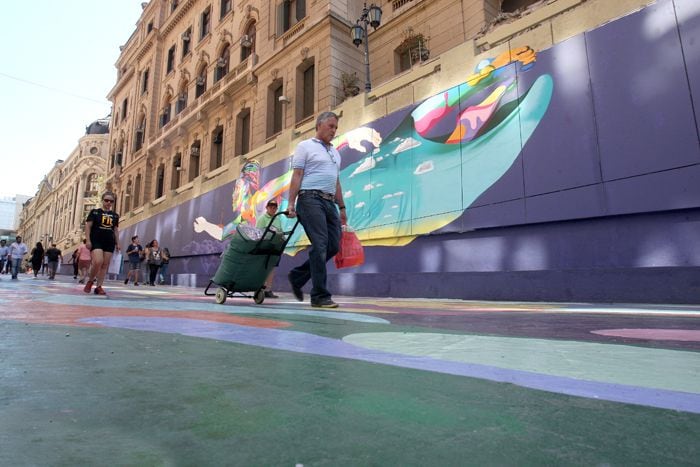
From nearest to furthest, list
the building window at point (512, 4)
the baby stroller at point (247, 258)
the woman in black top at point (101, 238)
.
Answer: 1. the baby stroller at point (247, 258)
2. the woman in black top at point (101, 238)
3. the building window at point (512, 4)

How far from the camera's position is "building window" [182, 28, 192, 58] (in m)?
25.4

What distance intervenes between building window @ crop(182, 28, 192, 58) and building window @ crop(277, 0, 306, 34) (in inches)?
427

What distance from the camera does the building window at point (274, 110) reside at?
17.1m

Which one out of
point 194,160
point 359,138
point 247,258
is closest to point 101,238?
point 247,258

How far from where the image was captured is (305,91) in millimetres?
15953

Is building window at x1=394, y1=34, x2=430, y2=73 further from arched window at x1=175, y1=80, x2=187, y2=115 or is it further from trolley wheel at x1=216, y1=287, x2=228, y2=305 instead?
arched window at x1=175, y1=80, x2=187, y2=115

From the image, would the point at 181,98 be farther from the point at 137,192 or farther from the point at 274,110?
the point at 274,110

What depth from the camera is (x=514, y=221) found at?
7.30 metres

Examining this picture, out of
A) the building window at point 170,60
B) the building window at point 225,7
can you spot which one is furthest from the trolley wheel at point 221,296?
the building window at point 170,60

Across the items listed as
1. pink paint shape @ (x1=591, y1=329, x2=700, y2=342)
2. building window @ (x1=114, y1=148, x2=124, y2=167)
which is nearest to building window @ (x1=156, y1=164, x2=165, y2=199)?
building window @ (x1=114, y1=148, x2=124, y2=167)

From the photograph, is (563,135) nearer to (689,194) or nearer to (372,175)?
(689,194)

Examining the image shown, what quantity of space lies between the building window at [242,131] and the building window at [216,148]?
1.79 meters

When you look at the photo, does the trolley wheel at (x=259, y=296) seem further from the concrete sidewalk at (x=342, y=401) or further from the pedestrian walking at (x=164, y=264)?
the pedestrian walking at (x=164, y=264)

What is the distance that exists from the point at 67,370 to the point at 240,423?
2.53 feet
